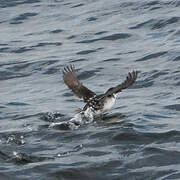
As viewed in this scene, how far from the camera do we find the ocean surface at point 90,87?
386 inches

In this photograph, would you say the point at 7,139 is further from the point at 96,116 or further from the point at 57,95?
the point at 57,95

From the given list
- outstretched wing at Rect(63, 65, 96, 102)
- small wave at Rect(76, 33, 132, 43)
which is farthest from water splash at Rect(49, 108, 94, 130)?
small wave at Rect(76, 33, 132, 43)

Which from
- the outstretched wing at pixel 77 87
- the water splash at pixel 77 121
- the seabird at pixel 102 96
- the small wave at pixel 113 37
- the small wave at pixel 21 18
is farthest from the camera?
the small wave at pixel 21 18

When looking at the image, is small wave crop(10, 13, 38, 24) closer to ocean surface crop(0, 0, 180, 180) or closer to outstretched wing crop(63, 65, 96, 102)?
ocean surface crop(0, 0, 180, 180)

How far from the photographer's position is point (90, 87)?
15.1 meters

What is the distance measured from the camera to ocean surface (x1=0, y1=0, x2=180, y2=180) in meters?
9.80

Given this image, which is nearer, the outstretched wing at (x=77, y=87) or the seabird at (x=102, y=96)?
the seabird at (x=102, y=96)

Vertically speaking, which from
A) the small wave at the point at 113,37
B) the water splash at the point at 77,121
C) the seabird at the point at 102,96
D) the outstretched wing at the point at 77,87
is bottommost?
the water splash at the point at 77,121

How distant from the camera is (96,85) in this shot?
15.1m

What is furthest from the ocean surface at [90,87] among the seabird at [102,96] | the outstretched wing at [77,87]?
the outstretched wing at [77,87]

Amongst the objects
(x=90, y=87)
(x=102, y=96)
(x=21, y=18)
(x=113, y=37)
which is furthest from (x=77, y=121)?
(x=21, y=18)

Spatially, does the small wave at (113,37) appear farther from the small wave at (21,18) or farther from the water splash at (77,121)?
the water splash at (77,121)

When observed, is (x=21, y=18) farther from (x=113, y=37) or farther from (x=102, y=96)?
(x=102, y=96)

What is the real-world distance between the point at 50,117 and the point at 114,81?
2.78 meters
